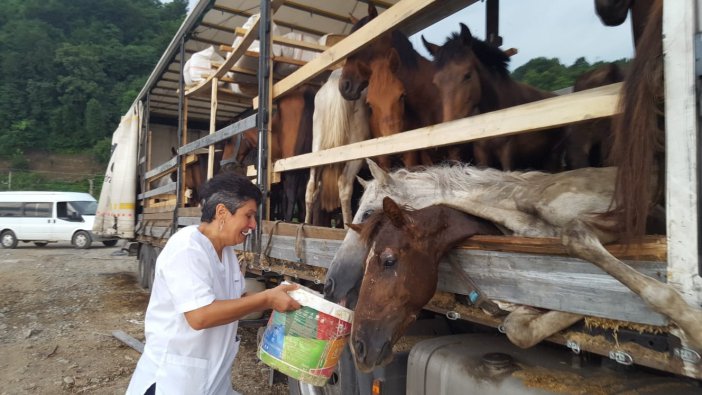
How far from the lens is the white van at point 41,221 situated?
57.3ft

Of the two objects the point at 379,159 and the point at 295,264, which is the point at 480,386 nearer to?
the point at 295,264

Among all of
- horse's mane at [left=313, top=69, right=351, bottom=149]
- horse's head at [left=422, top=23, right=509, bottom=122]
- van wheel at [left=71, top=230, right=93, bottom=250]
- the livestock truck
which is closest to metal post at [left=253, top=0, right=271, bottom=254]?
the livestock truck

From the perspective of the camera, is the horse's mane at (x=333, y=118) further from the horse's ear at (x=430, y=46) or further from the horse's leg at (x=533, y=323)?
the horse's leg at (x=533, y=323)

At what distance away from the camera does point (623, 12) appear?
A: 1.94m

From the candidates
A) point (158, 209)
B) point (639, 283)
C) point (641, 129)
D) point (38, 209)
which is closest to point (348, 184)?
point (641, 129)

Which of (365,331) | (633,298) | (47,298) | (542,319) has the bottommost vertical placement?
(47,298)

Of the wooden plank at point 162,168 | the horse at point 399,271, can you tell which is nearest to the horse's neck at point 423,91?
the horse at point 399,271

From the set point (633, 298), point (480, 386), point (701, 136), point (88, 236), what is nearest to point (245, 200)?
point (480, 386)

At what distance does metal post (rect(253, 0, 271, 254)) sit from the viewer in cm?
368

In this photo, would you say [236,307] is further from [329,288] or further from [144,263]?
[144,263]

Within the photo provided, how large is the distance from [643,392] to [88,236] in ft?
65.4

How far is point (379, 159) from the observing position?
347cm

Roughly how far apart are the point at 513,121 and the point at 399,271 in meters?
0.73

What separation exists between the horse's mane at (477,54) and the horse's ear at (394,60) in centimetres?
29
